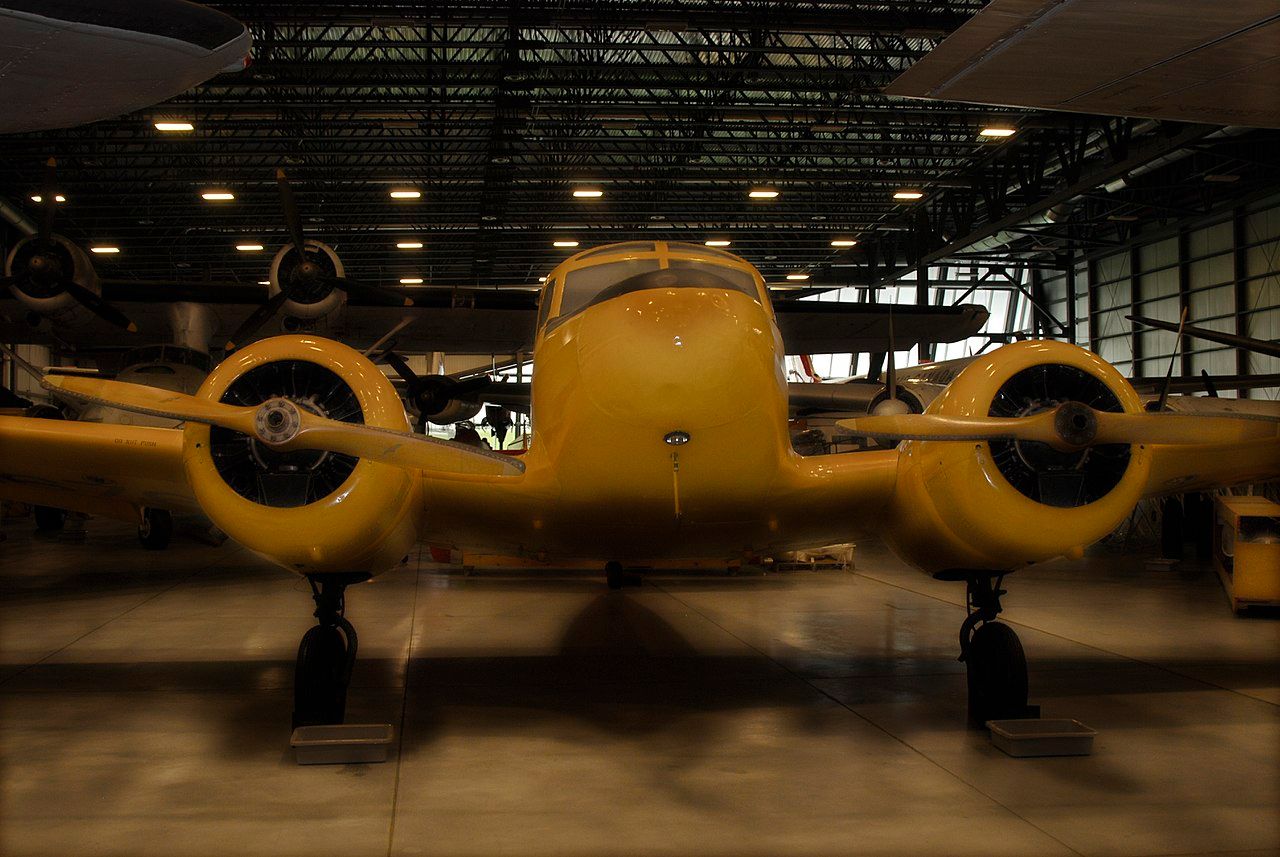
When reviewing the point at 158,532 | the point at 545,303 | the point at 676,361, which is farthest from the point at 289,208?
the point at 676,361

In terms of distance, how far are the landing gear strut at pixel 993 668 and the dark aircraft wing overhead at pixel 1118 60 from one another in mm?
2933

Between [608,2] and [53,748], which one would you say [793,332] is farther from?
[53,748]

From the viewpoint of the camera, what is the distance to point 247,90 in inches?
878

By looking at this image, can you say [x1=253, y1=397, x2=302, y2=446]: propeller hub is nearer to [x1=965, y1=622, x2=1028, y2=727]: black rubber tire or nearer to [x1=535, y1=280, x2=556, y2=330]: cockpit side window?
[x1=535, y1=280, x2=556, y2=330]: cockpit side window

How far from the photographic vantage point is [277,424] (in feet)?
17.0

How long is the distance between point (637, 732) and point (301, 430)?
108 inches

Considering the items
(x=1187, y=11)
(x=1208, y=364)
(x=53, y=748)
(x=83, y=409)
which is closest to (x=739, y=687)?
(x=53, y=748)

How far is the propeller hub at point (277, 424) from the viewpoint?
17.0 ft

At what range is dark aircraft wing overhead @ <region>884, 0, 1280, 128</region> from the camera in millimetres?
4016

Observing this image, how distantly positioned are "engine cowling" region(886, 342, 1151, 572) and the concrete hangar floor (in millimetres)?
1222

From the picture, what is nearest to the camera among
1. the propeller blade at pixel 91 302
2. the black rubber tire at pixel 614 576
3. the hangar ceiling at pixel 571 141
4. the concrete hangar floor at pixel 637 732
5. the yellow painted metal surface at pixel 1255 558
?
Answer: the concrete hangar floor at pixel 637 732

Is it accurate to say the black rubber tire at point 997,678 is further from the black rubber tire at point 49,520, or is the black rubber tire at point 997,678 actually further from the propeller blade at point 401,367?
the black rubber tire at point 49,520

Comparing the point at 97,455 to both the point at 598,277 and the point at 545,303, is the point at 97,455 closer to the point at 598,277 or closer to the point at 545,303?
the point at 545,303

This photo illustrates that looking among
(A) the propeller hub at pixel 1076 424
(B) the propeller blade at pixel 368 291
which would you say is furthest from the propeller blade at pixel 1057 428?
(B) the propeller blade at pixel 368 291
